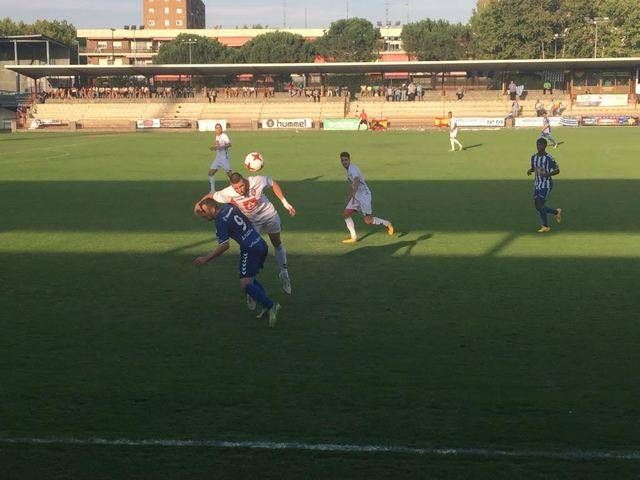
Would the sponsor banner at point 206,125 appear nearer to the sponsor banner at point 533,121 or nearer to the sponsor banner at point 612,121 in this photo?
the sponsor banner at point 533,121

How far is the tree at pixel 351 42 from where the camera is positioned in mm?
129250

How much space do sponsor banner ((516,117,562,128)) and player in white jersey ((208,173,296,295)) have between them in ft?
172

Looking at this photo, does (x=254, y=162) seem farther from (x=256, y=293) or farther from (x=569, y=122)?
(x=569, y=122)

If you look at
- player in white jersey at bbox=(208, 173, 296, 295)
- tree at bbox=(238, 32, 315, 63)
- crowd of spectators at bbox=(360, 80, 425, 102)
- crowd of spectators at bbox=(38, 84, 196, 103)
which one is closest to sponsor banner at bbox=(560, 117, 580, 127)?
crowd of spectators at bbox=(360, 80, 425, 102)

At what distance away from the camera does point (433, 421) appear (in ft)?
21.6

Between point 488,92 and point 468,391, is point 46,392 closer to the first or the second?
point 468,391

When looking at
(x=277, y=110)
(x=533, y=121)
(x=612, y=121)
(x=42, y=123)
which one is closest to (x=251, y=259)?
(x=533, y=121)

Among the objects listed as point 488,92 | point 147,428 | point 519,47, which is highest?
point 519,47

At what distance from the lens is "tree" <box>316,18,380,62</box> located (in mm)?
129250

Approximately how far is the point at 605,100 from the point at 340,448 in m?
67.7

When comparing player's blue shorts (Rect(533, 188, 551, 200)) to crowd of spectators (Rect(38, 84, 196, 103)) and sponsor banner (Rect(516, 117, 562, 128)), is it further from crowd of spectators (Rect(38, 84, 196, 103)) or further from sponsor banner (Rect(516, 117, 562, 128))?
crowd of spectators (Rect(38, 84, 196, 103))

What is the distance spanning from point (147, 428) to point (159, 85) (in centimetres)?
7901

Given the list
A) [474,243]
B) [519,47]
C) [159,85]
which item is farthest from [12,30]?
[474,243]

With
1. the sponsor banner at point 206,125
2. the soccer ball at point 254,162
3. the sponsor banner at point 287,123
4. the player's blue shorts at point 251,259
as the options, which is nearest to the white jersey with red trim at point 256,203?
the soccer ball at point 254,162
